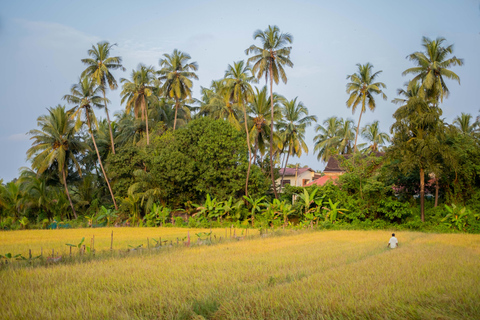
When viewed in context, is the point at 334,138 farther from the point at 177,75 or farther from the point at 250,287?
the point at 250,287

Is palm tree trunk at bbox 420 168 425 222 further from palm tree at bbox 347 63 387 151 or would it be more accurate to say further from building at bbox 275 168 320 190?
building at bbox 275 168 320 190

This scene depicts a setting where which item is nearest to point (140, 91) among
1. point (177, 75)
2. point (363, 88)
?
point (177, 75)

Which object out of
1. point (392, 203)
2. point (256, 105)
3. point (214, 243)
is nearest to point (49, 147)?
point (256, 105)

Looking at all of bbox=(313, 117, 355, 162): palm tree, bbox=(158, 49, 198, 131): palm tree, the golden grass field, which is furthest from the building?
the golden grass field

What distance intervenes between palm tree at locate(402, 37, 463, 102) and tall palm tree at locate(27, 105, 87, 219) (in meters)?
21.2

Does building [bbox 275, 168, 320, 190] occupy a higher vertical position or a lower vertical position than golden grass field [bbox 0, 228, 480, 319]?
higher

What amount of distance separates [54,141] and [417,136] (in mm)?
21641

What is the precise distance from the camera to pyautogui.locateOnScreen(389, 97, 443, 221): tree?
17.1 meters

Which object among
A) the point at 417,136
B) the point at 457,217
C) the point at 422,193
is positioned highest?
the point at 417,136

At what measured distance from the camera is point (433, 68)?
74.1ft

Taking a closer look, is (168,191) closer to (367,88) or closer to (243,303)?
(367,88)

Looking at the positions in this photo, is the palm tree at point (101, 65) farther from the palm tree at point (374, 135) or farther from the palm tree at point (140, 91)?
the palm tree at point (374, 135)

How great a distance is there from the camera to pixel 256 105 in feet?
85.8

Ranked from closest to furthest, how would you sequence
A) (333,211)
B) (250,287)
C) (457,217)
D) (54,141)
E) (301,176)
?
1. (250,287)
2. (457,217)
3. (333,211)
4. (54,141)
5. (301,176)
